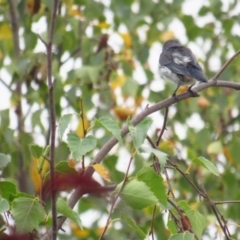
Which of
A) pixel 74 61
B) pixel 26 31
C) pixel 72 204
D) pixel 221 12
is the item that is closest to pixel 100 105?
pixel 74 61

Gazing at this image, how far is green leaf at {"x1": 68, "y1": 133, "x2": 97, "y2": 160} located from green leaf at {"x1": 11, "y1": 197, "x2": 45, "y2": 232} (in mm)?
133

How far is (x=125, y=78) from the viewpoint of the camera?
4.07 meters

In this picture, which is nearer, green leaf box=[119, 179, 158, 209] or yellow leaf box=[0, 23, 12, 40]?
green leaf box=[119, 179, 158, 209]

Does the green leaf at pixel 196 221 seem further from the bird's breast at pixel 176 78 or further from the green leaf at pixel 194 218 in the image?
the bird's breast at pixel 176 78

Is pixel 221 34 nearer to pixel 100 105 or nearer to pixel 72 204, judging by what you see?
pixel 100 105

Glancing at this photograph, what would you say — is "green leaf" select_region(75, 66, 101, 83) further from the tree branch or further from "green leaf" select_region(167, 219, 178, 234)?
"green leaf" select_region(167, 219, 178, 234)

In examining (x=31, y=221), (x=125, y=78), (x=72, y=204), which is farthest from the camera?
(x=125, y=78)

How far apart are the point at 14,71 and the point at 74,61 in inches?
28.3

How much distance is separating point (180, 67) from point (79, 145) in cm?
196

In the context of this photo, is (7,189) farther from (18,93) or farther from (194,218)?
(18,93)

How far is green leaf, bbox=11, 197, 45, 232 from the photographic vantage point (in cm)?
175

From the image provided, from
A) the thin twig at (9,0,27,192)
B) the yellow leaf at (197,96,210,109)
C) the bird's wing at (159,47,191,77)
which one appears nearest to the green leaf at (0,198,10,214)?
the bird's wing at (159,47,191,77)

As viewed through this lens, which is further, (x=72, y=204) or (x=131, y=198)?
(x=72, y=204)

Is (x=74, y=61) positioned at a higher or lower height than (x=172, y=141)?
higher
